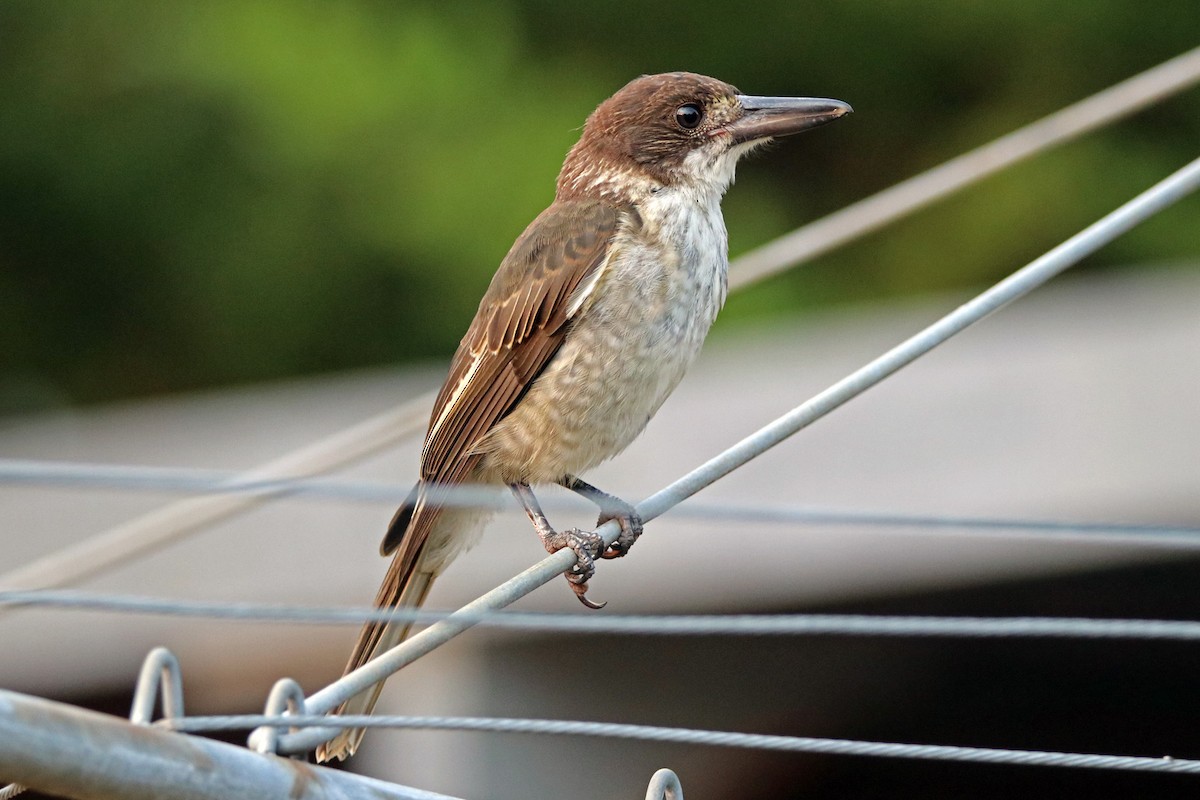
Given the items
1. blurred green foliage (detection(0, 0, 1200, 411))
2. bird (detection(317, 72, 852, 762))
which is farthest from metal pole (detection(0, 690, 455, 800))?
blurred green foliage (detection(0, 0, 1200, 411))

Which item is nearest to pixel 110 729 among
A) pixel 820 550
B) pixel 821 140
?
pixel 820 550

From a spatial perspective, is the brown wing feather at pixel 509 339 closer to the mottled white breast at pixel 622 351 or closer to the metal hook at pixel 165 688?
the mottled white breast at pixel 622 351

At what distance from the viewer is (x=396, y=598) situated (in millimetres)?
3264

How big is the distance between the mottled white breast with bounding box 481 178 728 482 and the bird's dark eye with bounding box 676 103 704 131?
1.16 feet

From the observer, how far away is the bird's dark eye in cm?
374

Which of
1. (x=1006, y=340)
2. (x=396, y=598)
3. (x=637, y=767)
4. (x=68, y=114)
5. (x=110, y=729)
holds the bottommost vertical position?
(x=110, y=729)

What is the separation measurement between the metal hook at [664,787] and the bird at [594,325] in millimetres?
1111

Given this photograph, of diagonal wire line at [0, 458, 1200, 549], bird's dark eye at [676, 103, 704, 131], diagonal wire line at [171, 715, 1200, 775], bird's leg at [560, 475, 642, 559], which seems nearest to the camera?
diagonal wire line at [0, 458, 1200, 549]

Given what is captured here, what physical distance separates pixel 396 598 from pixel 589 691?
2356mm

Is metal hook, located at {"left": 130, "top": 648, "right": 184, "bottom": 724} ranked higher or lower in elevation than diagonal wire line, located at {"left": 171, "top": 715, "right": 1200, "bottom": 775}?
higher

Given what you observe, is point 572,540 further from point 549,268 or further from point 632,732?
point 632,732

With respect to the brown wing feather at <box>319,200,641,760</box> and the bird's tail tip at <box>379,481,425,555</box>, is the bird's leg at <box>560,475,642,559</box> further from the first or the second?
the bird's tail tip at <box>379,481,425,555</box>

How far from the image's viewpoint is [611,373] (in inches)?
128

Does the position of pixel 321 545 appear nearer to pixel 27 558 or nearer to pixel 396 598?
pixel 27 558
